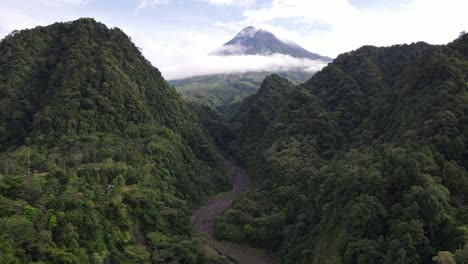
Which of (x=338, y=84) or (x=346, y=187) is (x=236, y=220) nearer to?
(x=346, y=187)

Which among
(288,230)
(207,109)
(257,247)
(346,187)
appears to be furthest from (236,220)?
(207,109)

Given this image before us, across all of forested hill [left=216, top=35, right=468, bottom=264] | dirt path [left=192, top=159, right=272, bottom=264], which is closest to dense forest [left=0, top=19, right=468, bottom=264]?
forested hill [left=216, top=35, right=468, bottom=264]

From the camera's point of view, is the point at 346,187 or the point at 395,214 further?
the point at 346,187

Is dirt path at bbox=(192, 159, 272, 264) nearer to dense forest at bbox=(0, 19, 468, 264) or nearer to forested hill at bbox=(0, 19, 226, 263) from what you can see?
dense forest at bbox=(0, 19, 468, 264)

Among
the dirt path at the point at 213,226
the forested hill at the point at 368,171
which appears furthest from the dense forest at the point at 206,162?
the dirt path at the point at 213,226

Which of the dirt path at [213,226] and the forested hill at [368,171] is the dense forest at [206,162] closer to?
the forested hill at [368,171]

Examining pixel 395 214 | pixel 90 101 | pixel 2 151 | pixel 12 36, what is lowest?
pixel 395 214
